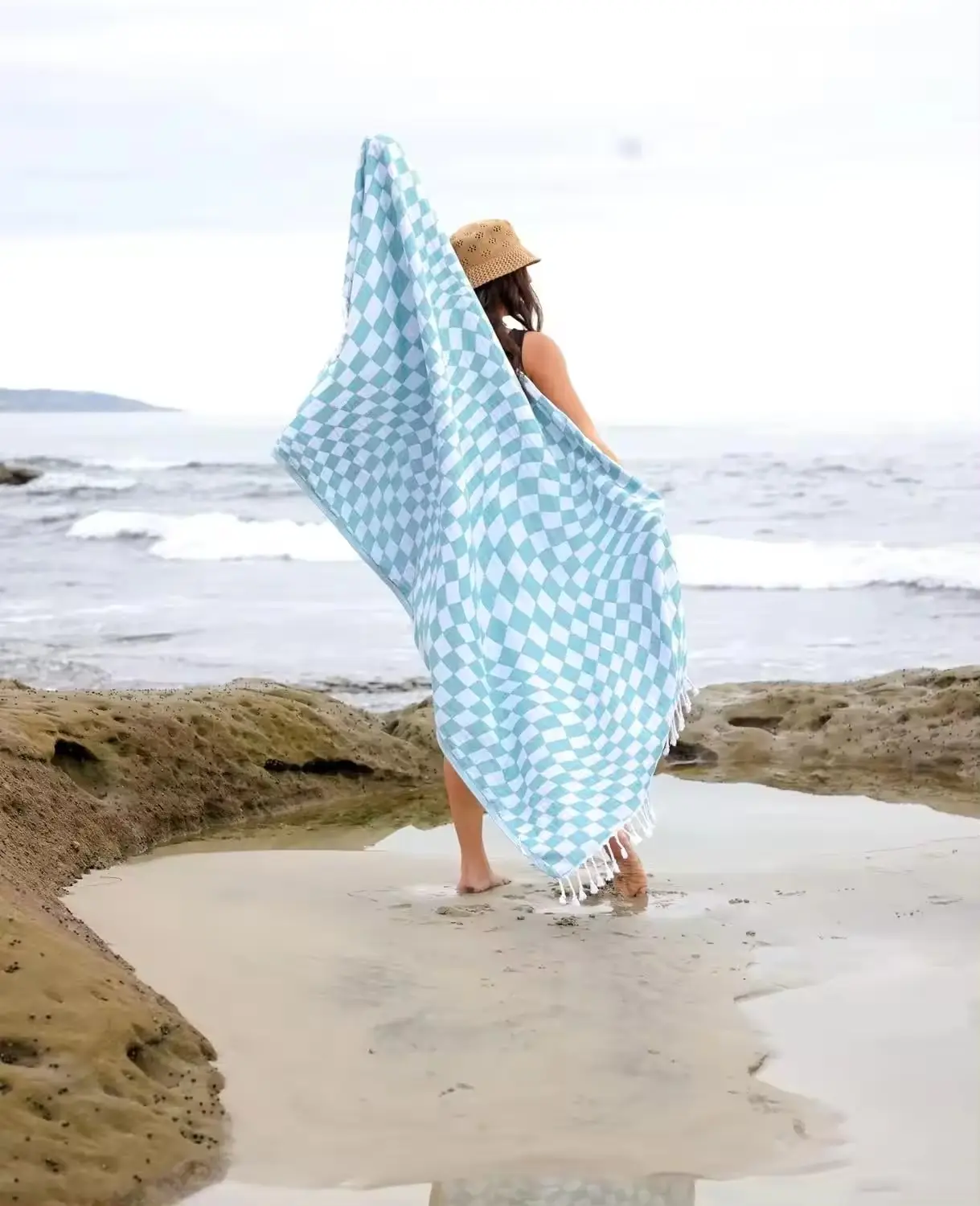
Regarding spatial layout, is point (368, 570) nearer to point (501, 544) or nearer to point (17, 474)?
point (17, 474)

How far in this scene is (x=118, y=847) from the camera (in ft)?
15.3

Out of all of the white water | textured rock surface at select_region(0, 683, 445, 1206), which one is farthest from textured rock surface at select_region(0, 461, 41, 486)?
textured rock surface at select_region(0, 683, 445, 1206)

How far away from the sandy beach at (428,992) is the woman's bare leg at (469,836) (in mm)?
82

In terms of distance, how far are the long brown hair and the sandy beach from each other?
1.50 metres

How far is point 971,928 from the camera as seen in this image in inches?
154

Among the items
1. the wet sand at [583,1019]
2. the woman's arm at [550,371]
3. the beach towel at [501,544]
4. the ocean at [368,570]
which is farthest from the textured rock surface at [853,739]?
the ocean at [368,570]

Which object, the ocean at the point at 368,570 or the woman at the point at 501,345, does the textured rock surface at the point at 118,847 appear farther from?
the ocean at the point at 368,570

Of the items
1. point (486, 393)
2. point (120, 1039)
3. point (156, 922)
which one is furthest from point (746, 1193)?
point (486, 393)

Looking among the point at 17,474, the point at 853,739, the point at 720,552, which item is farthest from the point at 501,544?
the point at 17,474

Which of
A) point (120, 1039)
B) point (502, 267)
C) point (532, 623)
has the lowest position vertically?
point (120, 1039)

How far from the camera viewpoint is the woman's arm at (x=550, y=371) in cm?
437

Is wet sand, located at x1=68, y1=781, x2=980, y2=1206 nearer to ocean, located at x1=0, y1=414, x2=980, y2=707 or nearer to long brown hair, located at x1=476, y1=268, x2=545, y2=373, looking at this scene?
long brown hair, located at x1=476, y1=268, x2=545, y2=373

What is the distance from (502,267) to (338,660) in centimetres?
723

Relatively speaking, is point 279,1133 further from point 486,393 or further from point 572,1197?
point 486,393
